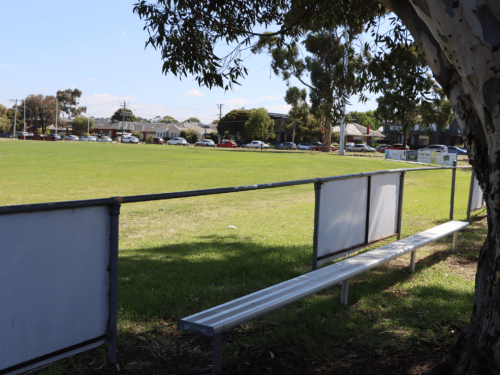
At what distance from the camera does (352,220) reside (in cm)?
596

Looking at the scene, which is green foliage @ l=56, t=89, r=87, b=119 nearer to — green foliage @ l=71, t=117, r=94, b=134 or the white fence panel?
green foliage @ l=71, t=117, r=94, b=134

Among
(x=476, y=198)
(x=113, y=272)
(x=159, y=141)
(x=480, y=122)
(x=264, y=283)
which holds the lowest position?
(x=264, y=283)

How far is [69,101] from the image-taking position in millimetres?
128125

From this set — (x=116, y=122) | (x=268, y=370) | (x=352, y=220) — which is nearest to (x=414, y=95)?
(x=352, y=220)

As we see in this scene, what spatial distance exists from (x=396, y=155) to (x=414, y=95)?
40.3 meters

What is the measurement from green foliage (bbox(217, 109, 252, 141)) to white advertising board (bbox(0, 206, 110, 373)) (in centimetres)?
9036

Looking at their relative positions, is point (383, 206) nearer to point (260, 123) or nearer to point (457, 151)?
point (457, 151)

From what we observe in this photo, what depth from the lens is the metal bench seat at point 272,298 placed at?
310cm

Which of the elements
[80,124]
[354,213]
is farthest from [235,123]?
[354,213]

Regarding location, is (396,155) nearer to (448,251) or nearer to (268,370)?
(448,251)

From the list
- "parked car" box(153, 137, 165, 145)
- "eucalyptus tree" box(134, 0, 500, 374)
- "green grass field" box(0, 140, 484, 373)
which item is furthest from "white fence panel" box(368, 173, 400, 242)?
"parked car" box(153, 137, 165, 145)

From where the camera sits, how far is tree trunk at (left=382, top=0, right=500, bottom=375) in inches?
113

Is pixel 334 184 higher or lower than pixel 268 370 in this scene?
higher

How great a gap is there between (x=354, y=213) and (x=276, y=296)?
103 inches
